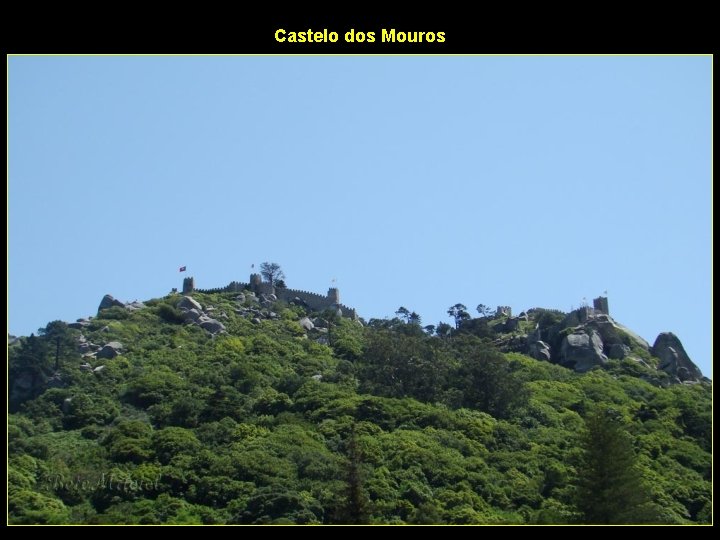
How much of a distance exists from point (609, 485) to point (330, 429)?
25838 millimetres

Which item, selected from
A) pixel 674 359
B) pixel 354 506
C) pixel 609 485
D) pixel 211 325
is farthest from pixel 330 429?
pixel 674 359

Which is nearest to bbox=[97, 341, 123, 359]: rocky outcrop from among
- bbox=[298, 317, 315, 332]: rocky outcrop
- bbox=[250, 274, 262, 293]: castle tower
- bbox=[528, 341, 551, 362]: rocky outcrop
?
bbox=[298, 317, 315, 332]: rocky outcrop

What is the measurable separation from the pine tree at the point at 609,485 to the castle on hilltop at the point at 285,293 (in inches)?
2278

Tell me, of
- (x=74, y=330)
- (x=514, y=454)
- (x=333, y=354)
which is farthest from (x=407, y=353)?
(x=74, y=330)

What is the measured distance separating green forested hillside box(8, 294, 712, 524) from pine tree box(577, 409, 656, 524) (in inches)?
2.5

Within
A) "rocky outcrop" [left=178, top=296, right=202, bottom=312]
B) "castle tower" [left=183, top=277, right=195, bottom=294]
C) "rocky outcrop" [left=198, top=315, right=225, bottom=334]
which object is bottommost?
"rocky outcrop" [left=198, top=315, right=225, bottom=334]

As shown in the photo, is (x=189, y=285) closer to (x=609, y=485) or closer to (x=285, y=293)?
(x=285, y=293)

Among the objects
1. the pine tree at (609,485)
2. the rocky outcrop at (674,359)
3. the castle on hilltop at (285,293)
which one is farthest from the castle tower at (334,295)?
the pine tree at (609,485)

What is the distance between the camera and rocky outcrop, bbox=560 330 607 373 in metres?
A: 86.3

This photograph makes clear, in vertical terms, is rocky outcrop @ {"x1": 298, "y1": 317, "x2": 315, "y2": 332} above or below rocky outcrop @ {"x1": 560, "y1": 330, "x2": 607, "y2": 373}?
above

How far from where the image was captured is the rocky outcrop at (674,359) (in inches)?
3391

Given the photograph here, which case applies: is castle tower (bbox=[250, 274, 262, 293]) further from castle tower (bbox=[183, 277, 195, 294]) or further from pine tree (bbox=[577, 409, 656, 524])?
pine tree (bbox=[577, 409, 656, 524])
